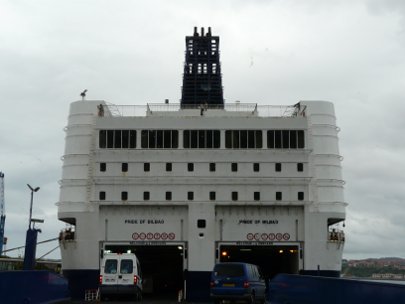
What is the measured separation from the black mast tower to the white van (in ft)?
89.5

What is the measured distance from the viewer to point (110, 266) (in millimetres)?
38219

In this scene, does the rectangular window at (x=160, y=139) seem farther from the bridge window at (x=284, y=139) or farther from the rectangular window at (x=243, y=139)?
the bridge window at (x=284, y=139)

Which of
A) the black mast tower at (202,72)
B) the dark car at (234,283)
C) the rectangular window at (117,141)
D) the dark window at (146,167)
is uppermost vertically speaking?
the black mast tower at (202,72)

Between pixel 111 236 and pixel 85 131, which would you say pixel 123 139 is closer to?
pixel 85 131

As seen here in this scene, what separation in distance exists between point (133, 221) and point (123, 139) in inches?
213

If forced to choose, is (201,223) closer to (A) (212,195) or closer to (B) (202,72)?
(A) (212,195)

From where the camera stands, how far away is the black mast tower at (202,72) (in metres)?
63.7

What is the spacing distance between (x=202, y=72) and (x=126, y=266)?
29898 millimetres

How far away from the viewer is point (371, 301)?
17.0 metres

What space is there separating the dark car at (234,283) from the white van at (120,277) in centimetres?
622

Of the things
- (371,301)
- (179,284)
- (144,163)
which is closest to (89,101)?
(144,163)

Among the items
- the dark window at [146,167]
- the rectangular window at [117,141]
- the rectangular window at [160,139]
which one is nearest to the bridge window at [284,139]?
the rectangular window at [160,139]

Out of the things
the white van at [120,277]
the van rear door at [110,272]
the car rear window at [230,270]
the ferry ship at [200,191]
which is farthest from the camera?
the ferry ship at [200,191]

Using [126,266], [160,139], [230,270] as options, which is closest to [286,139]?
[160,139]
